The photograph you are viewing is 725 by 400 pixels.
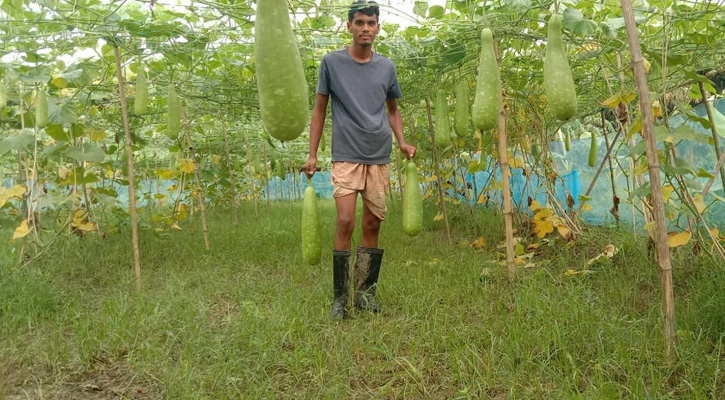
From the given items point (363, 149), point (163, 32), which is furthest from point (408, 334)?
point (163, 32)

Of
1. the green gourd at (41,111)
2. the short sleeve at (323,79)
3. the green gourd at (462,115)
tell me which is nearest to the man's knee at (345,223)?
the short sleeve at (323,79)

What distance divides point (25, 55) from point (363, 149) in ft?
9.15

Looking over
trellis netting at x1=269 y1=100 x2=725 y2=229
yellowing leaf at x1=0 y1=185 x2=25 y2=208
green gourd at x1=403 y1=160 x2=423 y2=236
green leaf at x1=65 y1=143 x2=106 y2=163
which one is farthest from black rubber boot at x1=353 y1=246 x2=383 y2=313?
yellowing leaf at x1=0 y1=185 x2=25 y2=208

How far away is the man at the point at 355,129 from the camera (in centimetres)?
263

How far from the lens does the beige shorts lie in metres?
2.65

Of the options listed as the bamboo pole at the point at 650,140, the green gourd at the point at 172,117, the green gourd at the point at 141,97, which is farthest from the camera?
the green gourd at the point at 172,117

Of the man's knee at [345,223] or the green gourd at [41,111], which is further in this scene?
the green gourd at [41,111]

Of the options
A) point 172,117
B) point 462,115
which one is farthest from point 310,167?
point 172,117

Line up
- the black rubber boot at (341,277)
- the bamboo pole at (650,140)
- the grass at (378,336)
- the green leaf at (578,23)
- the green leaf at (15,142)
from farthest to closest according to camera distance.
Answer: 1. the green leaf at (15,142)
2. the black rubber boot at (341,277)
3. the green leaf at (578,23)
4. the grass at (378,336)
5. the bamboo pole at (650,140)

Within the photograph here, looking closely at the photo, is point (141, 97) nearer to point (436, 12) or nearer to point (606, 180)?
point (436, 12)

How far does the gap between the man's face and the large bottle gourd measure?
59.9 inches

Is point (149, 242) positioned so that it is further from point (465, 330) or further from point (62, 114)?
point (465, 330)

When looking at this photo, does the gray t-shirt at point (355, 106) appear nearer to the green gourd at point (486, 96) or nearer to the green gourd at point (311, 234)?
the green gourd at point (311, 234)

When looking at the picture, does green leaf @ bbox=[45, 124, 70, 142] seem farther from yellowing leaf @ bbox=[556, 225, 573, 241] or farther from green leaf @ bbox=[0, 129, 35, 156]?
yellowing leaf @ bbox=[556, 225, 573, 241]
